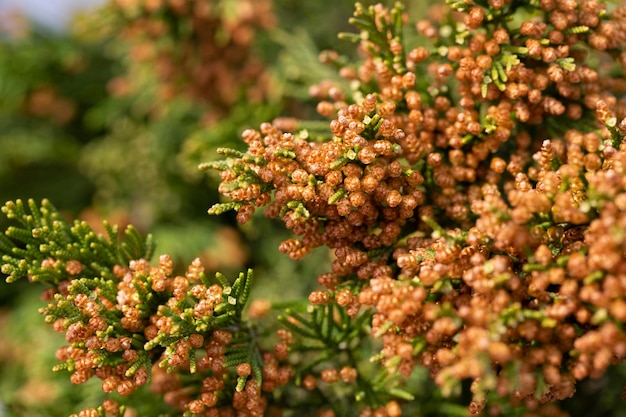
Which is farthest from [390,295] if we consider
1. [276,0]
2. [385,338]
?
[276,0]

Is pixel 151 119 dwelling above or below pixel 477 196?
above

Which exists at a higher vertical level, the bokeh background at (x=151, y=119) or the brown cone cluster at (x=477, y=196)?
the bokeh background at (x=151, y=119)

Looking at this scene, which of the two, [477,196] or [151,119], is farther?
[151,119]

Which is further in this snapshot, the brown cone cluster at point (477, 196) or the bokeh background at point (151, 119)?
the bokeh background at point (151, 119)

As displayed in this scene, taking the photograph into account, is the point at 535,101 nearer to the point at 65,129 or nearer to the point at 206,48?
the point at 206,48

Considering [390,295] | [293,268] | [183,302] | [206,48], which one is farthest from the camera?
[293,268]

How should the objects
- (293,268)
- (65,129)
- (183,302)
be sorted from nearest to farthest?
(183,302) < (293,268) < (65,129)

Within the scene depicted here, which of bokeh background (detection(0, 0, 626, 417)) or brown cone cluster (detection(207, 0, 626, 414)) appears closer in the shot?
brown cone cluster (detection(207, 0, 626, 414))

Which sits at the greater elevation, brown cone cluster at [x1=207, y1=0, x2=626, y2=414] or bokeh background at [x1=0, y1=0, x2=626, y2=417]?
bokeh background at [x1=0, y1=0, x2=626, y2=417]
